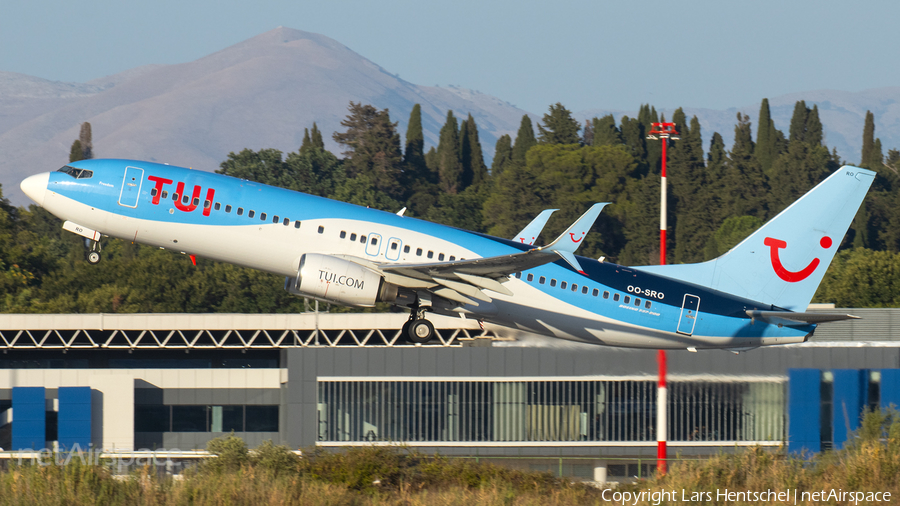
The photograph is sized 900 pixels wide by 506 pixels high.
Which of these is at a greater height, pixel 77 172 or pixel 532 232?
pixel 77 172

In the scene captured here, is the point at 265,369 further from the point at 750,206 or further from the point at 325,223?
the point at 750,206

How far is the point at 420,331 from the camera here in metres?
30.6

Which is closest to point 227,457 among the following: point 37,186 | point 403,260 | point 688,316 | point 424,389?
point 403,260

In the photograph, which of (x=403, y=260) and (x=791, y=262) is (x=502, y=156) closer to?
(x=791, y=262)

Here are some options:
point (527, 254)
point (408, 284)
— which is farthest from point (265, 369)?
point (527, 254)

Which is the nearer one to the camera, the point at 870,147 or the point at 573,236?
the point at 573,236

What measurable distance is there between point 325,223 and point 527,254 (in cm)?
643

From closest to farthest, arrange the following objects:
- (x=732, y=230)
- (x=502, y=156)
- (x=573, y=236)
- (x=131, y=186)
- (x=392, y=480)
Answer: (x=573, y=236), (x=131, y=186), (x=392, y=480), (x=732, y=230), (x=502, y=156)

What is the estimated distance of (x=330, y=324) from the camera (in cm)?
5741

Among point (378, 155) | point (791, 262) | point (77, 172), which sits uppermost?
point (378, 155)

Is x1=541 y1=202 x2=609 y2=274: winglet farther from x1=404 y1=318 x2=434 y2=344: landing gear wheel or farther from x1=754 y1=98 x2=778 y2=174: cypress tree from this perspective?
x1=754 y1=98 x2=778 y2=174: cypress tree

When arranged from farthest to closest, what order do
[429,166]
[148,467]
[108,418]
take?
[429,166], [108,418], [148,467]

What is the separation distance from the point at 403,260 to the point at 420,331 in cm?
248

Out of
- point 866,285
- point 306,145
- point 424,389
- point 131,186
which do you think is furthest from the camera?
point 306,145
